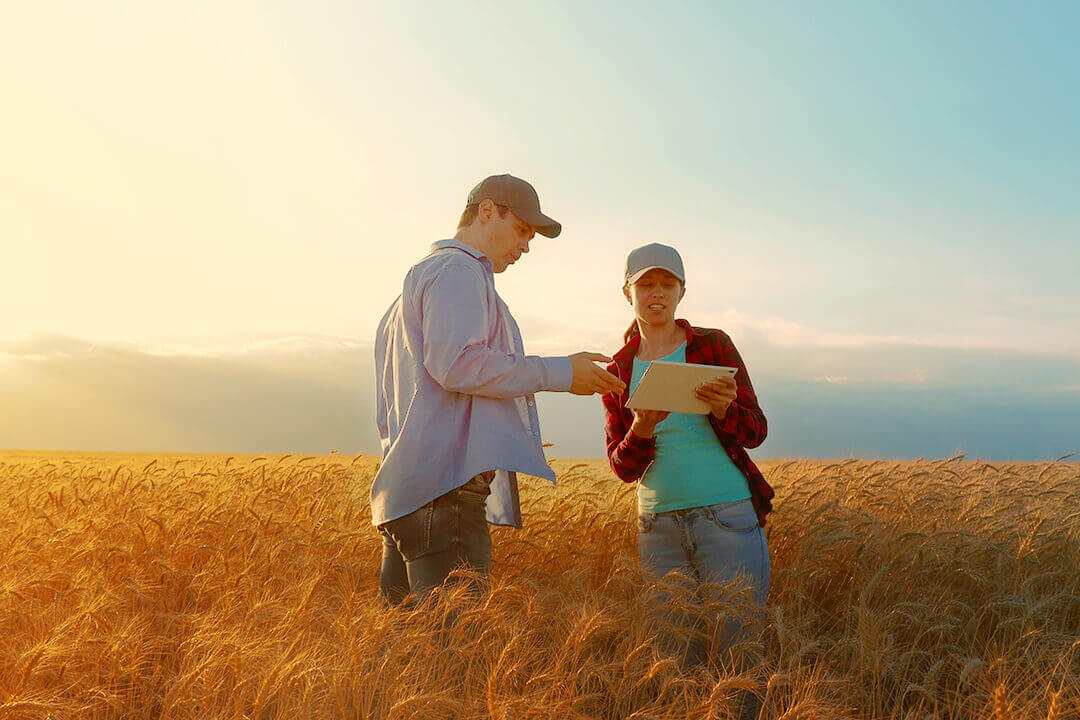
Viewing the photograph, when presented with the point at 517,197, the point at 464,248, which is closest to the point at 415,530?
the point at 464,248

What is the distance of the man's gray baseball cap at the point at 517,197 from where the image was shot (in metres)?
2.53

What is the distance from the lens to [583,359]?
8.23ft

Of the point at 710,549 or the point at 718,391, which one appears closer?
the point at 718,391

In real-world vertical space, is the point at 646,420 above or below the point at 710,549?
above

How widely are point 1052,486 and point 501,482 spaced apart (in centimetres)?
507

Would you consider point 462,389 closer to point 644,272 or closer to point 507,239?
point 507,239

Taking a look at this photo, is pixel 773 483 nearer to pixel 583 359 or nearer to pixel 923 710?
pixel 923 710

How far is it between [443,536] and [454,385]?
479 millimetres

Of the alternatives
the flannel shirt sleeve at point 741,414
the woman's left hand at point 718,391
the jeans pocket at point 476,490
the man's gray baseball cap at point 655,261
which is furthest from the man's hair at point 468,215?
the flannel shirt sleeve at point 741,414

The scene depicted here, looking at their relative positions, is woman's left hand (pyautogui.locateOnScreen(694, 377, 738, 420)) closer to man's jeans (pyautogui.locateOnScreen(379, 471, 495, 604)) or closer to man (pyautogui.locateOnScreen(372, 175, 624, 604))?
man (pyautogui.locateOnScreen(372, 175, 624, 604))

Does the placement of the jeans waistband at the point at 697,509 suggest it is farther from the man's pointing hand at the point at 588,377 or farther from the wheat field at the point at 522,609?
the man's pointing hand at the point at 588,377

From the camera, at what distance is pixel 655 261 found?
9.71 feet

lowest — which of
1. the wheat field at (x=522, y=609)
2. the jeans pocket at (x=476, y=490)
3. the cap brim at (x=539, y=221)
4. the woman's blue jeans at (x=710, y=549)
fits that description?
the wheat field at (x=522, y=609)

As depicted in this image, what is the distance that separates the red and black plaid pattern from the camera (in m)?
2.90
